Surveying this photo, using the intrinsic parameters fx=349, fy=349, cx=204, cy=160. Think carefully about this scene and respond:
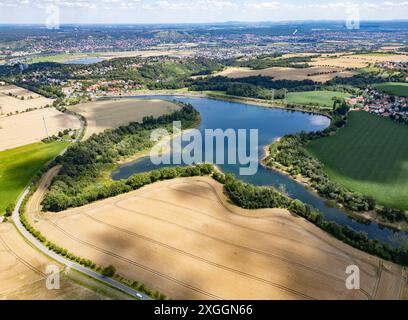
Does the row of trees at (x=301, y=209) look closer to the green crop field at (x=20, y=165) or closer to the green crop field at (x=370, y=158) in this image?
the green crop field at (x=370, y=158)

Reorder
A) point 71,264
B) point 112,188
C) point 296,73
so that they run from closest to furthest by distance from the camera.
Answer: point 71,264, point 112,188, point 296,73

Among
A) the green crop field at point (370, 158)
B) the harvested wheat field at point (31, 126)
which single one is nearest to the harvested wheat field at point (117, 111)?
the harvested wheat field at point (31, 126)

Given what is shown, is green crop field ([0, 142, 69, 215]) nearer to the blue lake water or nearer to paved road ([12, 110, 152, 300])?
paved road ([12, 110, 152, 300])

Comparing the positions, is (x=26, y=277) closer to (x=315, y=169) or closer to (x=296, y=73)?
(x=315, y=169)

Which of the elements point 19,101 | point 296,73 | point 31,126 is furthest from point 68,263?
point 296,73

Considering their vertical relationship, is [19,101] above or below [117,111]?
above

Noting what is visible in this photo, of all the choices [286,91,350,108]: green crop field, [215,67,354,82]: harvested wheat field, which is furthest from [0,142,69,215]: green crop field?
[215,67,354,82]: harvested wheat field
